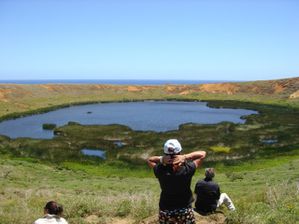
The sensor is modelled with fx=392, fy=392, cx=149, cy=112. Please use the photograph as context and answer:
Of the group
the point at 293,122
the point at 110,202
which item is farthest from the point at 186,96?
the point at 110,202

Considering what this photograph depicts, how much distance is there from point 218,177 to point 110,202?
1810 centimetres

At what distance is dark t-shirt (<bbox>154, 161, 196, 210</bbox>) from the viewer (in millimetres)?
7719

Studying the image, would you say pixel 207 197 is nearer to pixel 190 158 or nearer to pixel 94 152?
pixel 190 158

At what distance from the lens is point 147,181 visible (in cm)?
2994

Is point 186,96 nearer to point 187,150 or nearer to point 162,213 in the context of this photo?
point 187,150

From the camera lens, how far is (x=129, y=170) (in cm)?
3716

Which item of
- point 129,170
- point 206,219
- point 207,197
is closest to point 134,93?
point 129,170

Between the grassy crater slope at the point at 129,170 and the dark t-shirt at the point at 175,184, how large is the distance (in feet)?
9.74

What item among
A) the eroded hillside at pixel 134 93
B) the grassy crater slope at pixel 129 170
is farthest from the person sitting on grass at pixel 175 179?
the eroded hillside at pixel 134 93

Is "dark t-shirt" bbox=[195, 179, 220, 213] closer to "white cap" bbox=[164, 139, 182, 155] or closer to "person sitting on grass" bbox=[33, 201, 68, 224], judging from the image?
"white cap" bbox=[164, 139, 182, 155]

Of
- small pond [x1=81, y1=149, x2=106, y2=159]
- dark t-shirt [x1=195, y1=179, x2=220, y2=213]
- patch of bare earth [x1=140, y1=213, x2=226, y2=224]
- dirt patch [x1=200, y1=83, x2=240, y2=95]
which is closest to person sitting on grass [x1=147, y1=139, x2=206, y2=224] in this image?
patch of bare earth [x1=140, y1=213, x2=226, y2=224]

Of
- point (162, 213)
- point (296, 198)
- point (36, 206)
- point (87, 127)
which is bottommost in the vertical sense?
point (87, 127)

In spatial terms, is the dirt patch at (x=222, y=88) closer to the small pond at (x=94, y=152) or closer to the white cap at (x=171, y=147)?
the small pond at (x=94, y=152)

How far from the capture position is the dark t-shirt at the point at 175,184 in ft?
25.3
